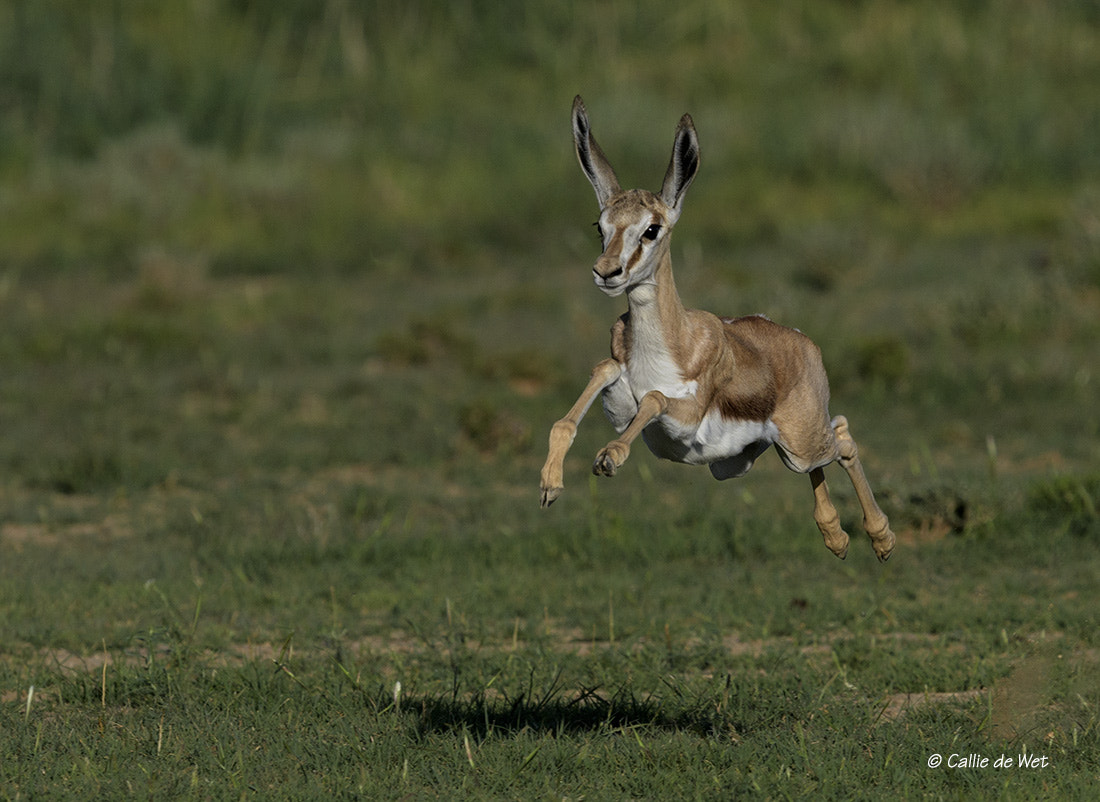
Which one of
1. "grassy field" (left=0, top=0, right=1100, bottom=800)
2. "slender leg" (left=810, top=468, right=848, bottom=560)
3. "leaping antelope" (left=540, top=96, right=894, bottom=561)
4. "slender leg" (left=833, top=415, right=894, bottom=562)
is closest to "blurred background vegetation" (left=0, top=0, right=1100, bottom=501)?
"grassy field" (left=0, top=0, right=1100, bottom=800)

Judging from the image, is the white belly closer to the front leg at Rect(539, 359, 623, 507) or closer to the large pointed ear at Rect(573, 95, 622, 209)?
the front leg at Rect(539, 359, 623, 507)

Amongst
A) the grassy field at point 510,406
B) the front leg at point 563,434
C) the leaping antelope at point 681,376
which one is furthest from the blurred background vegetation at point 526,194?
the front leg at point 563,434

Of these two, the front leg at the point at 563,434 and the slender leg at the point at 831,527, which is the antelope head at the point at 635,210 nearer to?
the front leg at the point at 563,434

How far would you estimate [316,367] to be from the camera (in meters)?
15.7

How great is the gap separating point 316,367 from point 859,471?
34.1ft

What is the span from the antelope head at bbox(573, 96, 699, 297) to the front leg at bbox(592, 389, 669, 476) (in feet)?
1.18

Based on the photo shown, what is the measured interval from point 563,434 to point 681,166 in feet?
3.01

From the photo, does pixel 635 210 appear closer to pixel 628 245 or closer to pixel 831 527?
pixel 628 245

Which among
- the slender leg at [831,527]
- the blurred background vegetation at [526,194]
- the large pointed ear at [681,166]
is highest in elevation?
the blurred background vegetation at [526,194]

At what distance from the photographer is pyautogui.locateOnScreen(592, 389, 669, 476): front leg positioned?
4508 mm

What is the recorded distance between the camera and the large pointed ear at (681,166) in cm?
484

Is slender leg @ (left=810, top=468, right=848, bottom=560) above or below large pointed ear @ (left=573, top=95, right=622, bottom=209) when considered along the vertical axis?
below

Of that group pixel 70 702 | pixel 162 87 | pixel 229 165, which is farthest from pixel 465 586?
pixel 162 87

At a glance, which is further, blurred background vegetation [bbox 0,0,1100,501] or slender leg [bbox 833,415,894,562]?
blurred background vegetation [bbox 0,0,1100,501]
